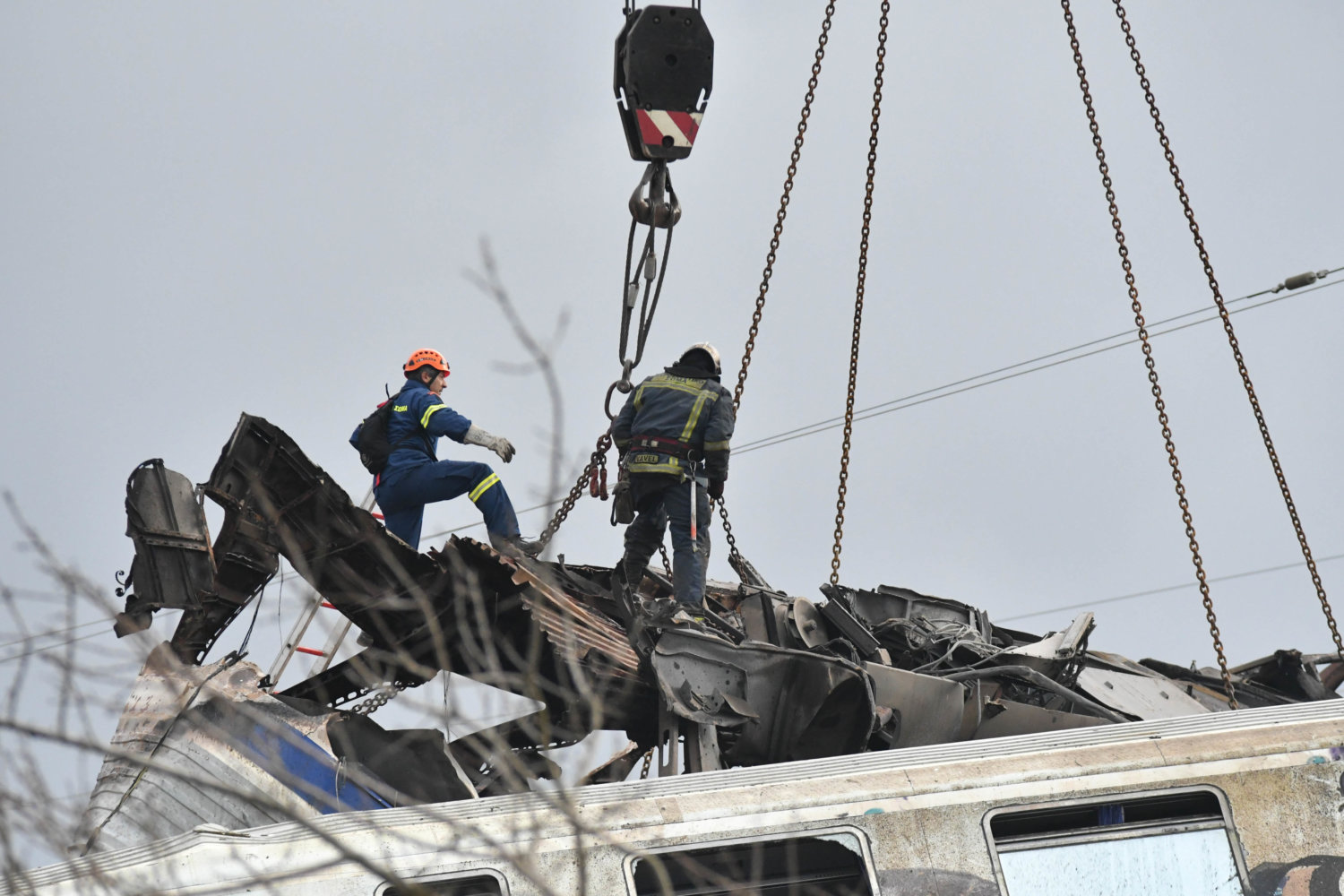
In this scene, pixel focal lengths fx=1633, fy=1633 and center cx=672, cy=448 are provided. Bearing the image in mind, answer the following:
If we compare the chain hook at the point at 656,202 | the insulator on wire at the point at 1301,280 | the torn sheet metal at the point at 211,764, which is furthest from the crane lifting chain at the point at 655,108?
the insulator on wire at the point at 1301,280

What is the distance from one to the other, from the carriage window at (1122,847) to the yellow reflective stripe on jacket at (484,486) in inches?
204

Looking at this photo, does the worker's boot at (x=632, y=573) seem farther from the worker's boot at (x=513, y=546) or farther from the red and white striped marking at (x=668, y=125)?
the red and white striped marking at (x=668, y=125)

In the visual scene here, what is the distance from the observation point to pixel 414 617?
385 inches

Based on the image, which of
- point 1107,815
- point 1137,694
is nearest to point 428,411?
point 1137,694

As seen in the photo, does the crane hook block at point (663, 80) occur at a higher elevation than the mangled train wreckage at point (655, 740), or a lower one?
higher

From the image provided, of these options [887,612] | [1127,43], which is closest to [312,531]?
[887,612]

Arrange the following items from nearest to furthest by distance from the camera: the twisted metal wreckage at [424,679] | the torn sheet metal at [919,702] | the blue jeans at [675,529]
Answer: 1. the twisted metal wreckage at [424,679]
2. the torn sheet metal at [919,702]
3. the blue jeans at [675,529]

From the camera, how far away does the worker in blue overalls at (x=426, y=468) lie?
35.3ft

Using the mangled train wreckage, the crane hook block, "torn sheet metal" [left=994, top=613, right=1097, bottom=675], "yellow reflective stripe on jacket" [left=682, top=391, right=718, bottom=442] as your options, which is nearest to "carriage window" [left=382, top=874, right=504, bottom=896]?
the mangled train wreckage

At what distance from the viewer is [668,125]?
36.6 ft

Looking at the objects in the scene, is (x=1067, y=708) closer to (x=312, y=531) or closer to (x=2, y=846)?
(x=312, y=531)

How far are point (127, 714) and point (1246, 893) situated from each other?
6.16 m

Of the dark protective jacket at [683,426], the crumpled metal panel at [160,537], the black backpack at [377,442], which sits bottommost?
the crumpled metal panel at [160,537]

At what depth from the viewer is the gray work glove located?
11.1m
